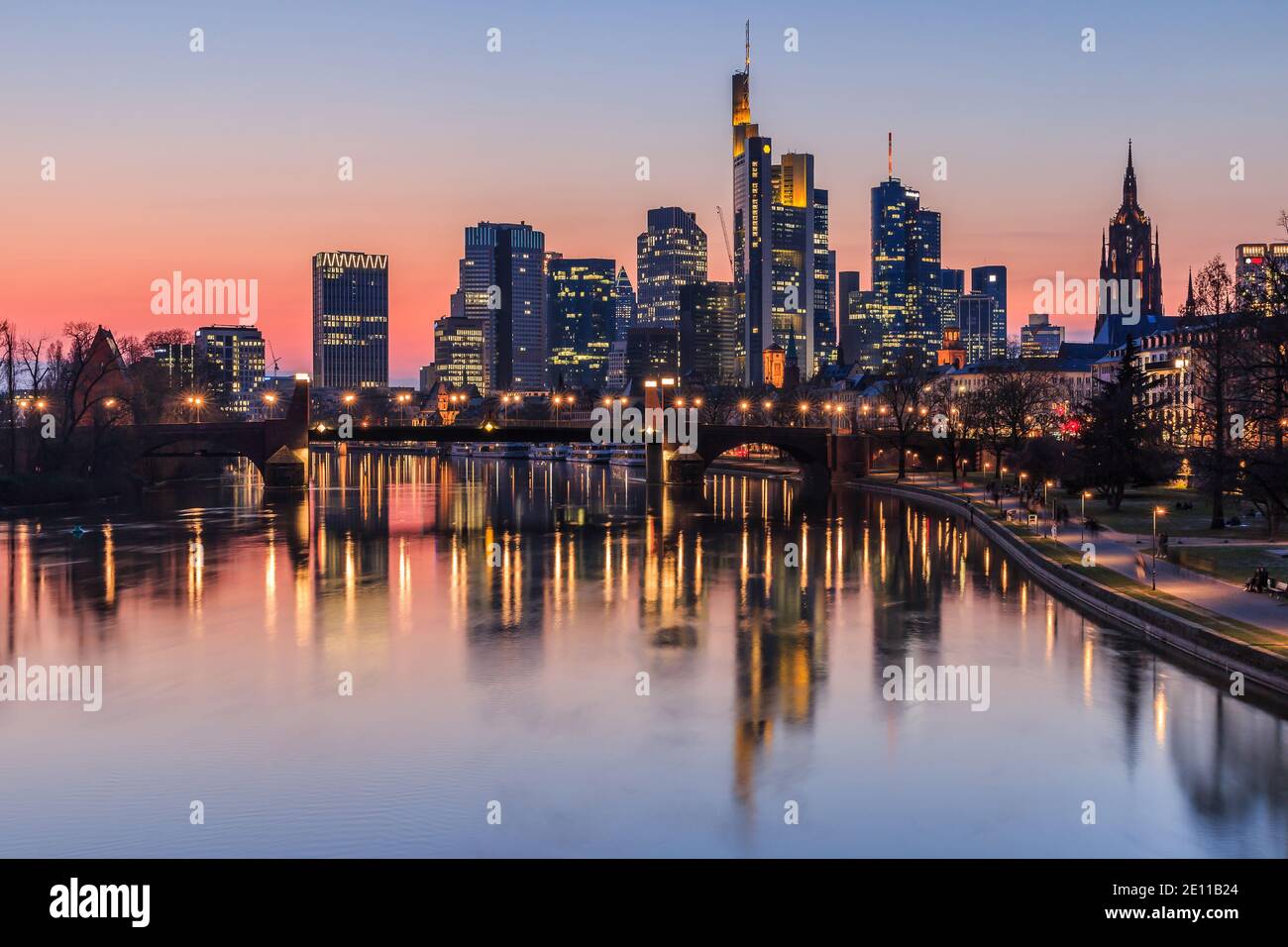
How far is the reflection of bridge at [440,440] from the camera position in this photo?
120 meters

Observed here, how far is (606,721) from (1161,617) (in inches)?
762

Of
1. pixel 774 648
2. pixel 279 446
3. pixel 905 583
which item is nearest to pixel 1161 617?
pixel 774 648

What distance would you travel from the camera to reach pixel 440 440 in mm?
117000

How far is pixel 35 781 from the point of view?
2488cm

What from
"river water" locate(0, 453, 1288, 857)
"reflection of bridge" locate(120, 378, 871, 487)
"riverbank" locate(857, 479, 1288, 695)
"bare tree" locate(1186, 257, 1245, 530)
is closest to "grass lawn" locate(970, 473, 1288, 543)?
"bare tree" locate(1186, 257, 1245, 530)

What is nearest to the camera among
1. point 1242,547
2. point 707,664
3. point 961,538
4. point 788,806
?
point 788,806

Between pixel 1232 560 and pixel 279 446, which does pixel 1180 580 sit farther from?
pixel 279 446

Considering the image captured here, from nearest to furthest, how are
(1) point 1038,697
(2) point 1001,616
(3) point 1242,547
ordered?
1. (1) point 1038,697
2. (2) point 1001,616
3. (3) point 1242,547

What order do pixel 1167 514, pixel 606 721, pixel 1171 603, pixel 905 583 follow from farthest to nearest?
pixel 1167 514
pixel 905 583
pixel 1171 603
pixel 606 721

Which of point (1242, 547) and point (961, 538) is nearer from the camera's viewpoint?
point (1242, 547)

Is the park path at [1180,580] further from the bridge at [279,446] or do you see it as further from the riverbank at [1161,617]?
the bridge at [279,446]
